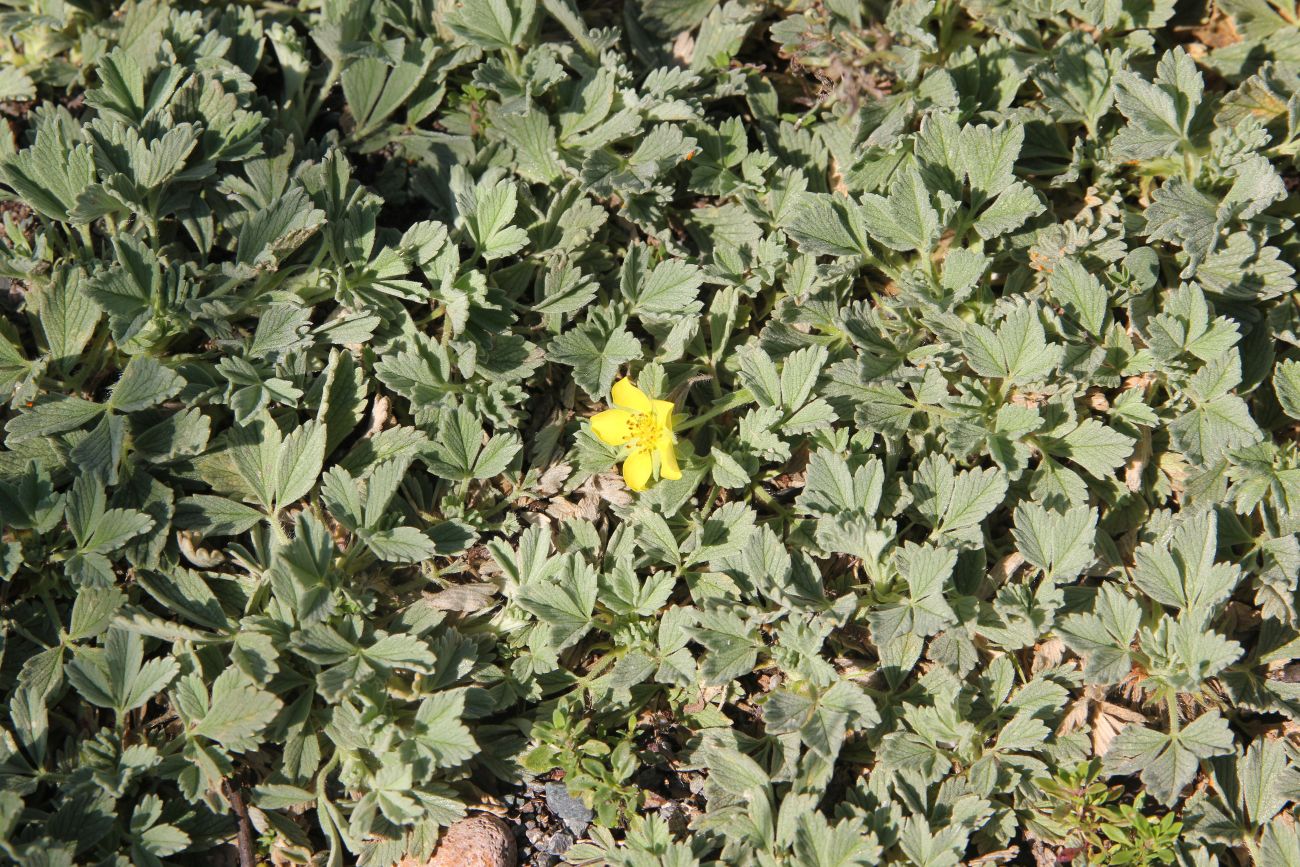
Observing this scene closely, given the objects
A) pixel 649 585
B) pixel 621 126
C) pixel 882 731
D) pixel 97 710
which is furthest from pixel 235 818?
pixel 621 126

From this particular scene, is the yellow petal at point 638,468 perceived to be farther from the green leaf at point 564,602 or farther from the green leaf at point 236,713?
the green leaf at point 236,713

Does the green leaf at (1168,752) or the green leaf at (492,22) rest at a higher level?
the green leaf at (492,22)

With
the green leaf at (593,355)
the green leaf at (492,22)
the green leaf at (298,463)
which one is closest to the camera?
the green leaf at (298,463)

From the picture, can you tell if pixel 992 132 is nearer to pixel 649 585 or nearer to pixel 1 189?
pixel 649 585

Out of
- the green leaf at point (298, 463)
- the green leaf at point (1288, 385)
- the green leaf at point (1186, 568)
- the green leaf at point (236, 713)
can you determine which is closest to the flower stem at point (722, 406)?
the green leaf at point (298, 463)

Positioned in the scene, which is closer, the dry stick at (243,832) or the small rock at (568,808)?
the dry stick at (243,832)

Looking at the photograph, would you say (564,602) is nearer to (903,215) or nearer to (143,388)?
(143,388)

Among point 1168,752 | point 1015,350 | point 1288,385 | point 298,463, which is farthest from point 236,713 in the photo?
point 1288,385
